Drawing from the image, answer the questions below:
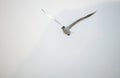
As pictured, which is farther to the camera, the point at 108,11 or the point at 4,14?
the point at 4,14

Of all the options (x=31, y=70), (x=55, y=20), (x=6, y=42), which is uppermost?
(x=55, y=20)

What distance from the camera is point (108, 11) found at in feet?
2.72

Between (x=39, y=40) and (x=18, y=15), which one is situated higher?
(x=18, y=15)

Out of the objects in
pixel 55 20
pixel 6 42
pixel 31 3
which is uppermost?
pixel 31 3

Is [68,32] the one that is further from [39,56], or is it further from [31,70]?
[31,70]

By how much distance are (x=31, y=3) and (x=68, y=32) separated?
351mm

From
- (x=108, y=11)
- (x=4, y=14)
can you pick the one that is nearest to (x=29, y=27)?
(x=4, y=14)

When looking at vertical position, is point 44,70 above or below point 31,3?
below

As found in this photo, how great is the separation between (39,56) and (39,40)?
0.11 meters

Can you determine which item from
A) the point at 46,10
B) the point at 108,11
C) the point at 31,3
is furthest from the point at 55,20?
the point at 108,11

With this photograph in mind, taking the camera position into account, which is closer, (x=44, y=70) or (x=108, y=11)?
(x=108, y=11)

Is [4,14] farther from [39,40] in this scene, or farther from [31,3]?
[39,40]

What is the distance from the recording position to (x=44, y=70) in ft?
3.06

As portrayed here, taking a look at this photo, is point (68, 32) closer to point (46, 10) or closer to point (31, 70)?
point (46, 10)
